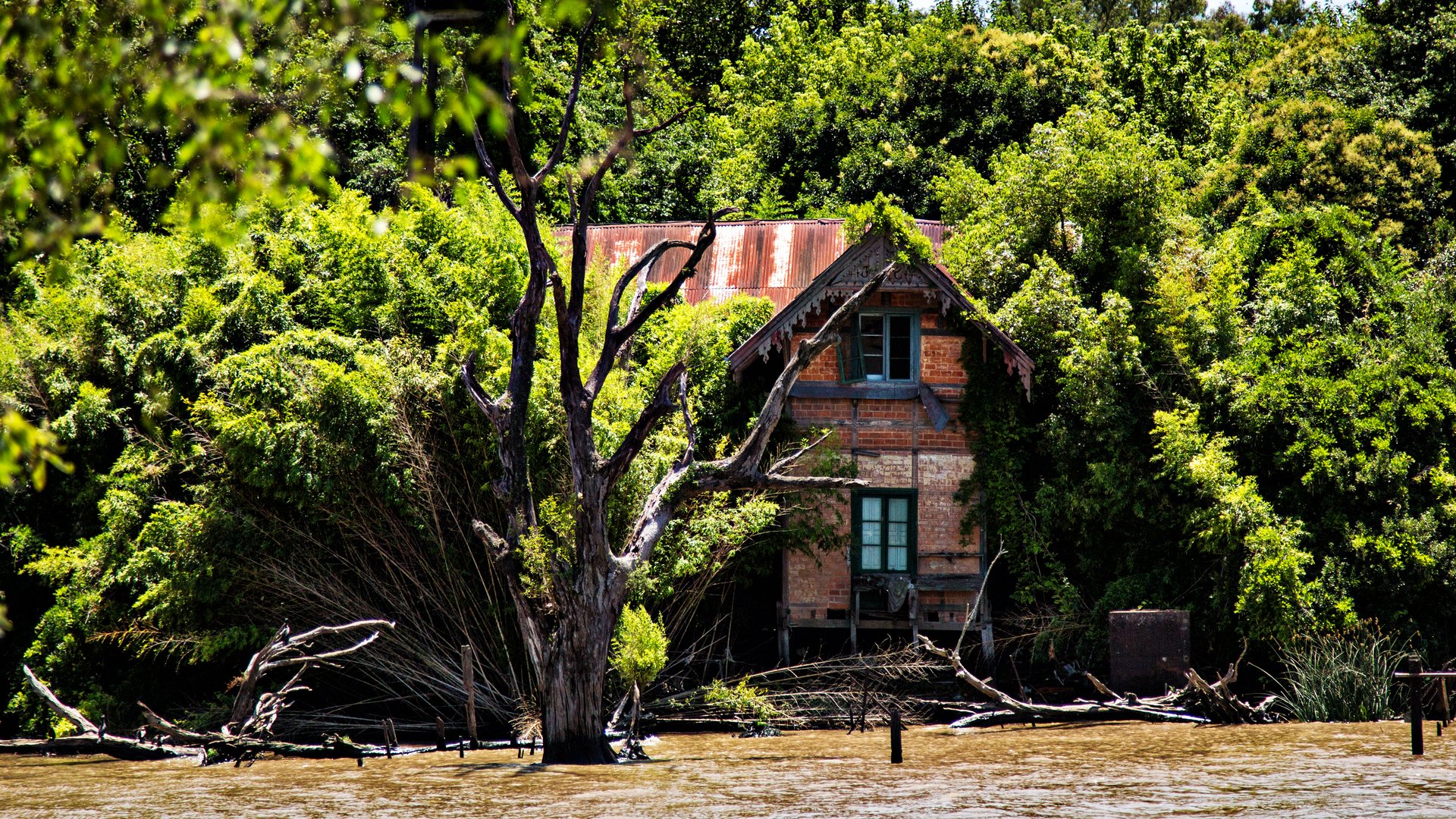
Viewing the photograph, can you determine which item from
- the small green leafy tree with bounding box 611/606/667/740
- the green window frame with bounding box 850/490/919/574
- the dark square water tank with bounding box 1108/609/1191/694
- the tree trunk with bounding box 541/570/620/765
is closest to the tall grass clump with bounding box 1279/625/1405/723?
the dark square water tank with bounding box 1108/609/1191/694

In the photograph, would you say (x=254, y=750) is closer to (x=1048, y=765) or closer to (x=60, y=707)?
(x=60, y=707)

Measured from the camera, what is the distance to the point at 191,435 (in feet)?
58.1

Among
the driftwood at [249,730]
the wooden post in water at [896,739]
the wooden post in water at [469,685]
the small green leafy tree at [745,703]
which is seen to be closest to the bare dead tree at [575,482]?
the wooden post in water at [469,685]

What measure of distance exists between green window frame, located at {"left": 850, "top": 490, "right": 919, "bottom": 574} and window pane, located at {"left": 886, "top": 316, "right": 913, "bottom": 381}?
5.67 ft

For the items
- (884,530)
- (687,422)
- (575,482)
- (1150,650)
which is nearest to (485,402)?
(575,482)

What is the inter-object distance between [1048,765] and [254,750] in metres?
8.66

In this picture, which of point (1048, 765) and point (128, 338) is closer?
point (1048, 765)

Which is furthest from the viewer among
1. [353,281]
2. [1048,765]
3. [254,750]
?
[353,281]

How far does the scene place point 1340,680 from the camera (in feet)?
55.8

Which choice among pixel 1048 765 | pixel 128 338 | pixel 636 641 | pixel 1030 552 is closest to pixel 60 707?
pixel 128 338

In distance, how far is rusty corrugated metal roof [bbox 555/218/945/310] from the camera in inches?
902

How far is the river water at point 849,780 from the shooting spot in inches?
471

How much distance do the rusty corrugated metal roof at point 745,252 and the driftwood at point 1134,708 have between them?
7187 millimetres

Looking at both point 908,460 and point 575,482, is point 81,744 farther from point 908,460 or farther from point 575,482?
point 908,460
